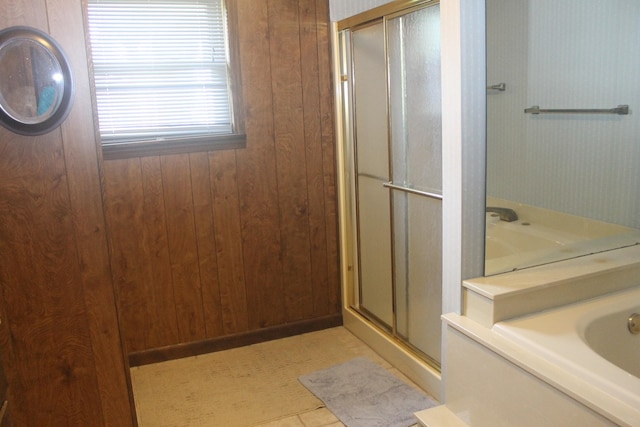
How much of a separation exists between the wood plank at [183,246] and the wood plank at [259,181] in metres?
0.27

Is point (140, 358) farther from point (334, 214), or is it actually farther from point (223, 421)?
point (334, 214)

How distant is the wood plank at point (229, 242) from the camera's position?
2.99 metres

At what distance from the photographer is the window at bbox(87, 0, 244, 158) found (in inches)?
108

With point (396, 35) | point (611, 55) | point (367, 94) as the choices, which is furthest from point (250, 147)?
point (611, 55)

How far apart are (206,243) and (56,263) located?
111 centimetres

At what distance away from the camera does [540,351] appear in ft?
5.49

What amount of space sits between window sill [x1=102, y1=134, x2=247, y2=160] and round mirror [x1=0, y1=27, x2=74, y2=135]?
82 cm

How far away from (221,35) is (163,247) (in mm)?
1127

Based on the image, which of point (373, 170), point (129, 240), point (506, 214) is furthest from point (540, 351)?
point (129, 240)

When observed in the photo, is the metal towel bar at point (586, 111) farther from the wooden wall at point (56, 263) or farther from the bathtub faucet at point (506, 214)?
the wooden wall at point (56, 263)

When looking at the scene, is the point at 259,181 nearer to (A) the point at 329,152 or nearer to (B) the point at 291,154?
(B) the point at 291,154

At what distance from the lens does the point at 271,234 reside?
3164 mm

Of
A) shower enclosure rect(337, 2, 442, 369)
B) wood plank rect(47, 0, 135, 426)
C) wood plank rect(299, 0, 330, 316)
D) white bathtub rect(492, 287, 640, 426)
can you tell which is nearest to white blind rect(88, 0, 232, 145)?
wood plank rect(299, 0, 330, 316)

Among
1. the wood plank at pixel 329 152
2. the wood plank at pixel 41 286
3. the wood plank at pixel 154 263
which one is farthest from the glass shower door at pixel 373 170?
the wood plank at pixel 41 286
